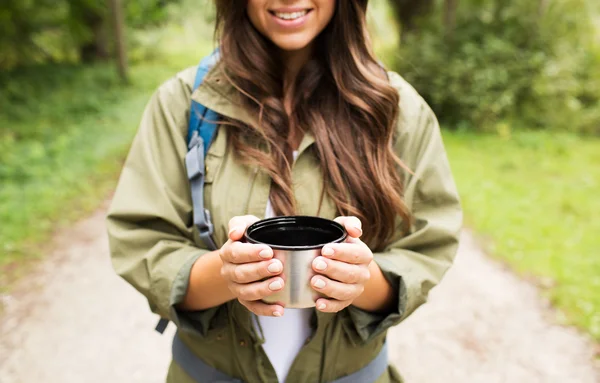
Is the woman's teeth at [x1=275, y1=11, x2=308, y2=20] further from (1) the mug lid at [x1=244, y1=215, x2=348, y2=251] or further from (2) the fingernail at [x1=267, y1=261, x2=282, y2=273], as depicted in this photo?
(2) the fingernail at [x1=267, y1=261, x2=282, y2=273]

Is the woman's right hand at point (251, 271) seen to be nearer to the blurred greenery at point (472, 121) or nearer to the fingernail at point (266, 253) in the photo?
the fingernail at point (266, 253)

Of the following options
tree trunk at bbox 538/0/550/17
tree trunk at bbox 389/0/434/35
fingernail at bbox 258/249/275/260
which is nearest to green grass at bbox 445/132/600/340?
tree trunk at bbox 538/0/550/17

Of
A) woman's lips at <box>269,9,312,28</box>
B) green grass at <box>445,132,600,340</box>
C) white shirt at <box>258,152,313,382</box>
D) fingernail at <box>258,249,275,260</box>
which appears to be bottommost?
green grass at <box>445,132,600,340</box>

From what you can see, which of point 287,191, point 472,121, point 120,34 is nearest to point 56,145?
point 120,34

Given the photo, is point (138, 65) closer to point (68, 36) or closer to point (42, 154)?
point (68, 36)

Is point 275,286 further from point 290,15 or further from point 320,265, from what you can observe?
point 290,15

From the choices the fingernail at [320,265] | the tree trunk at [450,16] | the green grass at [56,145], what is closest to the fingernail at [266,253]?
the fingernail at [320,265]

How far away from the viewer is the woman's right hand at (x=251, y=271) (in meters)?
1.16

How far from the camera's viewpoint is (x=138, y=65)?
19.8 m

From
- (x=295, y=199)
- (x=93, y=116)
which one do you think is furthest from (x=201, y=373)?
(x=93, y=116)

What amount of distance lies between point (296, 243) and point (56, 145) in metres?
8.14

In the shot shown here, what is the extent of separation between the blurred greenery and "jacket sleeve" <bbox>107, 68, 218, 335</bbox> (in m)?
3.24

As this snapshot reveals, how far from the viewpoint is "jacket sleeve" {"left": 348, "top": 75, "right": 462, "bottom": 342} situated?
1.57 metres

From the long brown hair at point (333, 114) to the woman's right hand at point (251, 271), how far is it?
0.39 meters
